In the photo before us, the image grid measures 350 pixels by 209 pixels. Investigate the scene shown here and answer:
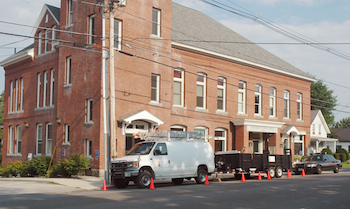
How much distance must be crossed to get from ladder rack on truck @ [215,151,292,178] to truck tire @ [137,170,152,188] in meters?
5.55

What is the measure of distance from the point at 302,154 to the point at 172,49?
19.9 meters

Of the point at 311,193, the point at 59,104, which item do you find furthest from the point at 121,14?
the point at 311,193

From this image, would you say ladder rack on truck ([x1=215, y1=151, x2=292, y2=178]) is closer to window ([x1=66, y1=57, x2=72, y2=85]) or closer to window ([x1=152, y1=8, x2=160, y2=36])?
window ([x1=152, y1=8, x2=160, y2=36])

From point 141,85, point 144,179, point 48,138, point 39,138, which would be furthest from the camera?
point 39,138

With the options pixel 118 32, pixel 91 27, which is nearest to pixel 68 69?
pixel 91 27

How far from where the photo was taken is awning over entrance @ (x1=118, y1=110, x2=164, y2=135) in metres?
22.2

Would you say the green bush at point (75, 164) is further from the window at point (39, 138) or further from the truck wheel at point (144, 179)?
the window at point (39, 138)

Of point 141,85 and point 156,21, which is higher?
point 156,21

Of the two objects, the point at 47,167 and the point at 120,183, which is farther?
the point at 47,167

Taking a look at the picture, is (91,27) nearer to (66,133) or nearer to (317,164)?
(66,133)

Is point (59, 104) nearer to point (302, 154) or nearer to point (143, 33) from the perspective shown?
point (143, 33)

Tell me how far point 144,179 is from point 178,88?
12.4m

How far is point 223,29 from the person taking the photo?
3656cm

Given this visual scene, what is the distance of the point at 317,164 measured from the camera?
88.8ft
